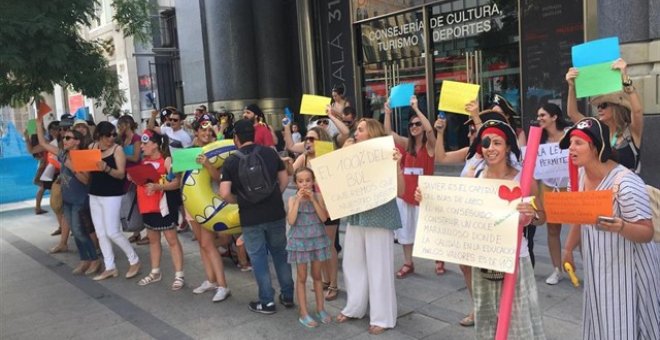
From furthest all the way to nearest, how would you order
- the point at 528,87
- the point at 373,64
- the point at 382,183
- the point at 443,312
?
1. the point at 373,64
2. the point at 528,87
3. the point at 443,312
4. the point at 382,183

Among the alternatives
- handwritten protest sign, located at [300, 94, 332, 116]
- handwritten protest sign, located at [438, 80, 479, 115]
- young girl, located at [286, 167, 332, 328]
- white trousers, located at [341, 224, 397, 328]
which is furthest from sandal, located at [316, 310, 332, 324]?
handwritten protest sign, located at [300, 94, 332, 116]

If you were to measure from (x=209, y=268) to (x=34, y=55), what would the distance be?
8.44ft

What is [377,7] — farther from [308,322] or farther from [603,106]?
[308,322]

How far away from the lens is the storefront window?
452 inches

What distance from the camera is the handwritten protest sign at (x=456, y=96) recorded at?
14.0ft

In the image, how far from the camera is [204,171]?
5512 millimetres

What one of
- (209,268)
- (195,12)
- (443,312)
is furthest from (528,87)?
(195,12)

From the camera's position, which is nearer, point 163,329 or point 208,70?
point 163,329

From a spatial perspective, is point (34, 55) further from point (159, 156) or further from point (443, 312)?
point (443, 312)

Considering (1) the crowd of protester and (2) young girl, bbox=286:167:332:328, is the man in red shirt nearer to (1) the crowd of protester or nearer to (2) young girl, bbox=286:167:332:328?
(1) the crowd of protester

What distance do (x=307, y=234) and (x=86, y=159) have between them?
2.81 metres

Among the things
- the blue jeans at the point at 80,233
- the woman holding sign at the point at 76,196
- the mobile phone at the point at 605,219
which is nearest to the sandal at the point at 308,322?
the mobile phone at the point at 605,219

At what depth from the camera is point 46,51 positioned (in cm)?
486

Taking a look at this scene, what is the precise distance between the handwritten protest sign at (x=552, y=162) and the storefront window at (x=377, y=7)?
701 cm
